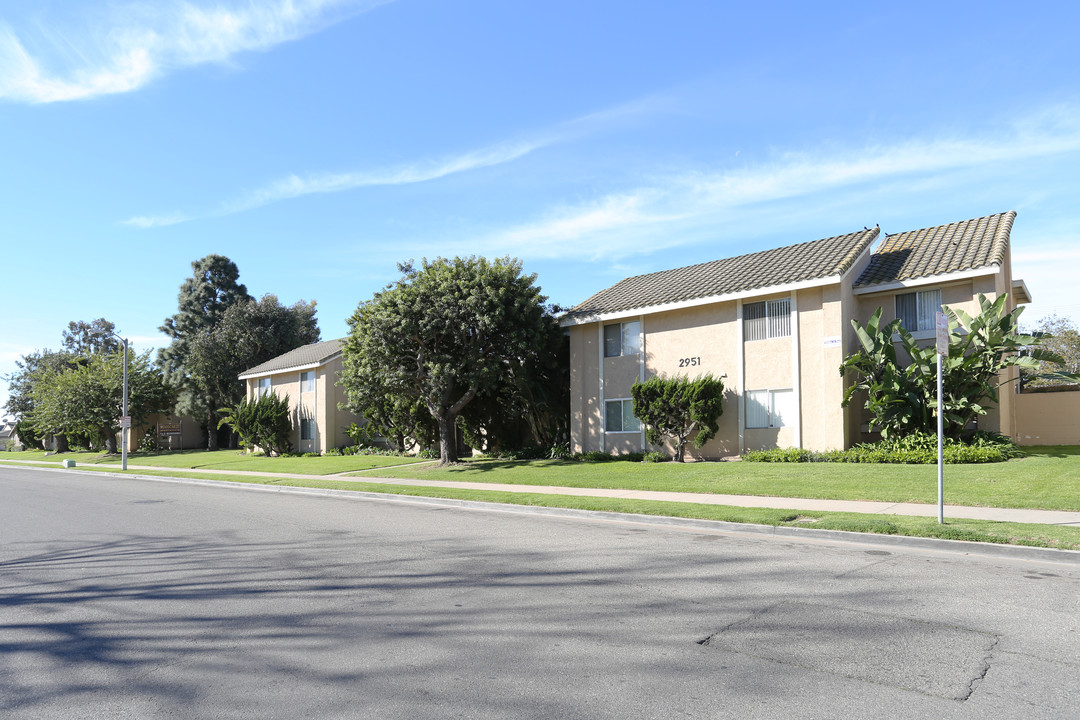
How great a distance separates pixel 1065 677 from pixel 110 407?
53865 mm

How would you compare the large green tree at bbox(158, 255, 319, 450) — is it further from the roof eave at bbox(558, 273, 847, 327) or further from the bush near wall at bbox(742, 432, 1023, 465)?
the bush near wall at bbox(742, 432, 1023, 465)

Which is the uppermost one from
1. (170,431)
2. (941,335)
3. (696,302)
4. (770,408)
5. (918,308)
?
(696,302)

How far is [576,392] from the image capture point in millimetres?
25734

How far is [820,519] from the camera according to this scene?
1109cm

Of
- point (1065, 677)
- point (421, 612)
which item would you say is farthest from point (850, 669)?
point (421, 612)

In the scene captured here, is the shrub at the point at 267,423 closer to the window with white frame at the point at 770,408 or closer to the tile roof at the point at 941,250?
the window with white frame at the point at 770,408

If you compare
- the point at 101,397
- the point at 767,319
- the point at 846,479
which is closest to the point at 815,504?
the point at 846,479

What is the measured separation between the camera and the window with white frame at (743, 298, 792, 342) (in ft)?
69.2

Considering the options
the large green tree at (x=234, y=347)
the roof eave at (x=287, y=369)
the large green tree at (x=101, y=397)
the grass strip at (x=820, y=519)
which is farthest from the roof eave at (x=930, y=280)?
the large green tree at (x=101, y=397)

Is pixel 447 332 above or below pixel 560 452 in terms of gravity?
above

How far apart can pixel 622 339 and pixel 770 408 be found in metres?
5.88

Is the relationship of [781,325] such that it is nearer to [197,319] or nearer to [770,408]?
[770,408]

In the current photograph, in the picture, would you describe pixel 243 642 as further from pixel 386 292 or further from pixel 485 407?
pixel 485 407

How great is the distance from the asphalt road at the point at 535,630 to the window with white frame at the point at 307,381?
94.0 feet
